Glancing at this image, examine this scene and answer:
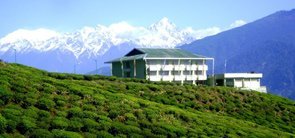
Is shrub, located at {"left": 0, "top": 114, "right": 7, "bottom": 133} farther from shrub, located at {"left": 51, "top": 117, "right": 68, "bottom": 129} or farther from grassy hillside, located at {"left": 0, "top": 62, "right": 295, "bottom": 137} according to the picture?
shrub, located at {"left": 51, "top": 117, "right": 68, "bottom": 129}

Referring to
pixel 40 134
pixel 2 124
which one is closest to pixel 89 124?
pixel 40 134

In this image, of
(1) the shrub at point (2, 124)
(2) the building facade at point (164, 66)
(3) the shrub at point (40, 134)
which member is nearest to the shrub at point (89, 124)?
(3) the shrub at point (40, 134)

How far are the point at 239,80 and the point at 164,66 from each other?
67.7 feet

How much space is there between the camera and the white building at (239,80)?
118744mm

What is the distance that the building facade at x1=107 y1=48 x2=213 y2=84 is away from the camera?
4552 inches

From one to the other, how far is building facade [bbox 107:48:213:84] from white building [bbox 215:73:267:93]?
17.6ft

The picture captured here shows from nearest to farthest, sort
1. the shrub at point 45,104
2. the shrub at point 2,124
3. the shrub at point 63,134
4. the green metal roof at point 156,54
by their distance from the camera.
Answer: the shrub at point 2,124, the shrub at point 63,134, the shrub at point 45,104, the green metal roof at point 156,54

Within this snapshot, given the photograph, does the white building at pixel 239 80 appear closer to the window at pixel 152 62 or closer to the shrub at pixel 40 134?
the window at pixel 152 62

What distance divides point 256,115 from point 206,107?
6.70 metres

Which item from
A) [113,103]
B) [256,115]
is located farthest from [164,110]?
[256,115]

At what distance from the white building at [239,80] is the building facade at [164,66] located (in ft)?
17.6

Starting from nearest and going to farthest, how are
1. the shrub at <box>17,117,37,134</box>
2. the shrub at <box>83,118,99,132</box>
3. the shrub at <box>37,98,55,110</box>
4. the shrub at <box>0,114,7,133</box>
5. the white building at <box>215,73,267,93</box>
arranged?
the shrub at <box>0,114,7,133</box> < the shrub at <box>17,117,37,134</box> < the shrub at <box>83,118,99,132</box> < the shrub at <box>37,98,55,110</box> < the white building at <box>215,73,267,93</box>

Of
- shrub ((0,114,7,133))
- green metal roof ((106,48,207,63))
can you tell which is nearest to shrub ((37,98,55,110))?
shrub ((0,114,7,133))

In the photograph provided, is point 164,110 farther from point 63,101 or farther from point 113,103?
point 63,101
